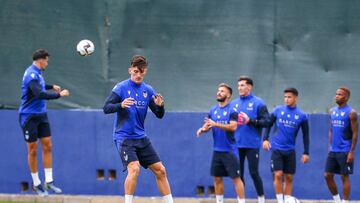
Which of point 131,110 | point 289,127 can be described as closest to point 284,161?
point 289,127

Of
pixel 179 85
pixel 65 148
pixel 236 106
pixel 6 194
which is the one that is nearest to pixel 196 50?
pixel 179 85

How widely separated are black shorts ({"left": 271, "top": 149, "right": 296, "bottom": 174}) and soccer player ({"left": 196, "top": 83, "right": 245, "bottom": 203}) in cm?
107

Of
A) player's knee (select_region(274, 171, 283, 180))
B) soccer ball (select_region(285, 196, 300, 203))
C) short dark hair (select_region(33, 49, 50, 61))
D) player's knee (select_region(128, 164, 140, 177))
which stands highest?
short dark hair (select_region(33, 49, 50, 61))

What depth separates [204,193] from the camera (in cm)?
1869

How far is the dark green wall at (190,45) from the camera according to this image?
18062 millimetres

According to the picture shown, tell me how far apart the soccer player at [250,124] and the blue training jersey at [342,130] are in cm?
126

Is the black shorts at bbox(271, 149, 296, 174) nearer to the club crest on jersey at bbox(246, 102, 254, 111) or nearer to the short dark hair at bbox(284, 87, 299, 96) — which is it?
the club crest on jersey at bbox(246, 102, 254, 111)

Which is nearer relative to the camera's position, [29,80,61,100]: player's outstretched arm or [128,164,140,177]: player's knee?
[128,164,140,177]: player's knee

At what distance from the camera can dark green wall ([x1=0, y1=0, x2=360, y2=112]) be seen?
1806 centimetres

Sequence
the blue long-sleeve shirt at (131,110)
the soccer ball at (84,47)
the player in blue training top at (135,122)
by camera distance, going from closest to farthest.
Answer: the player in blue training top at (135,122) → the blue long-sleeve shirt at (131,110) → the soccer ball at (84,47)

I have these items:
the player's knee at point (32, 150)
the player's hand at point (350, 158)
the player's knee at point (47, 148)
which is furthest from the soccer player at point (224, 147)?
the player's knee at point (32, 150)

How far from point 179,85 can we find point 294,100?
102 inches

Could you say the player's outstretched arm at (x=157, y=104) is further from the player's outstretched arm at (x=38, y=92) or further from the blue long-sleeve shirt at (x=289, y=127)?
the blue long-sleeve shirt at (x=289, y=127)

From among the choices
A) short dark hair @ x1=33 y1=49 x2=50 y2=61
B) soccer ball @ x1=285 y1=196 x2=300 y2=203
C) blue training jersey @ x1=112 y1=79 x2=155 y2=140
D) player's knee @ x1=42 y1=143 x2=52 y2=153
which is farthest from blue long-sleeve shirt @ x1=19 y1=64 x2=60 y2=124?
soccer ball @ x1=285 y1=196 x2=300 y2=203
